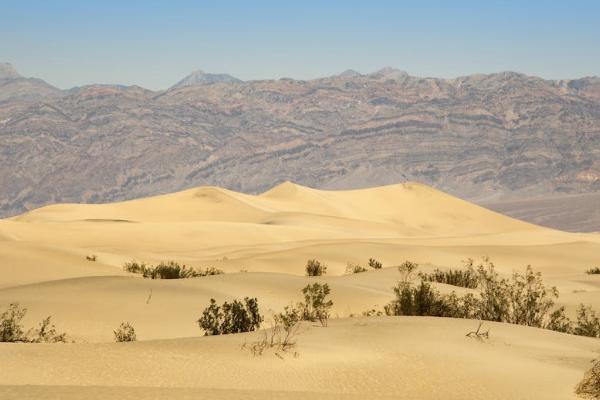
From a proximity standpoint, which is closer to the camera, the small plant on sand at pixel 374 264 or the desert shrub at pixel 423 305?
the desert shrub at pixel 423 305

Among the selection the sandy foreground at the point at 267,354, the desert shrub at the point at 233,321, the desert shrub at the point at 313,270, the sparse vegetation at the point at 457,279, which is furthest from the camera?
the desert shrub at the point at 313,270

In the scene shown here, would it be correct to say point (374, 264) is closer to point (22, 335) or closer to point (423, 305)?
point (423, 305)

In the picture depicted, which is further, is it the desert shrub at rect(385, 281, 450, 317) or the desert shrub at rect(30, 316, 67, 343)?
the desert shrub at rect(385, 281, 450, 317)

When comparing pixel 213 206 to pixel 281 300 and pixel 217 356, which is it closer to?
pixel 281 300

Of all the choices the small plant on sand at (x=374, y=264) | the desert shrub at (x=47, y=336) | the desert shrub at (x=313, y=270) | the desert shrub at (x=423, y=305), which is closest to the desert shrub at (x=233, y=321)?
the desert shrub at (x=47, y=336)

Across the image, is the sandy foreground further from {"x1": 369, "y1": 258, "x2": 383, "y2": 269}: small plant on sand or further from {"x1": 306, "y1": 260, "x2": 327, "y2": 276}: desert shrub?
{"x1": 306, "y1": 260, "x2": 327, "y2": 276}: desert shrub

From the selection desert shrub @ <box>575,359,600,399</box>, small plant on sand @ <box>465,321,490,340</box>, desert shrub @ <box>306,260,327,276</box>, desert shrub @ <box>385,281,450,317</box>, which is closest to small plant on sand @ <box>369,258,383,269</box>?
desert shrub @ <box>306,260,327,276</box>

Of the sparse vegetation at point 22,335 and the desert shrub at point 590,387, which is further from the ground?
the desert shrub at point 590,387

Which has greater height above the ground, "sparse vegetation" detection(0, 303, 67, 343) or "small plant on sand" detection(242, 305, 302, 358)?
"small plant on sand" detection(242, 305, 302, 358)

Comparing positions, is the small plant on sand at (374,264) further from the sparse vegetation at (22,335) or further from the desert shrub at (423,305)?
the sparse vegetation at (22,335)

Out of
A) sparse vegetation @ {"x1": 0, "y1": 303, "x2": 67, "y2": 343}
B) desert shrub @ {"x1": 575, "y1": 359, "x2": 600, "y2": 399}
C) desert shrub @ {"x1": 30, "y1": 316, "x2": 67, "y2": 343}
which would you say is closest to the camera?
desert shrub @ {"x1": 575, "y1": 359, "x2": 600, "y2": 399}

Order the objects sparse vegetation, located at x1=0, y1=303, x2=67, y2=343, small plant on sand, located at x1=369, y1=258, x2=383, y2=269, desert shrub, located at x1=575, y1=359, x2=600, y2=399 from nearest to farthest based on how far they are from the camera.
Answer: desert shrub, located at x1=575, y1=359, x2=600, y2=399 → sparse vegetation, located at x1=0, y1=303, x2=67, y2=343 → small plant on sand, located at x1=369, y1=258, x2=383, y2=269

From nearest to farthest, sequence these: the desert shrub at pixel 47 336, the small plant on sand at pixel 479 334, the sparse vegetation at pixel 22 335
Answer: the small plant on sand at pixel 479 334
the sparse vegetation at pixel 22 335
the desert shrub at pixel 47 336

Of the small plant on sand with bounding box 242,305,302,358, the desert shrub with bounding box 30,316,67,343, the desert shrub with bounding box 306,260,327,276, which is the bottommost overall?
the desert shrub with bounding box 30,316,67,343
